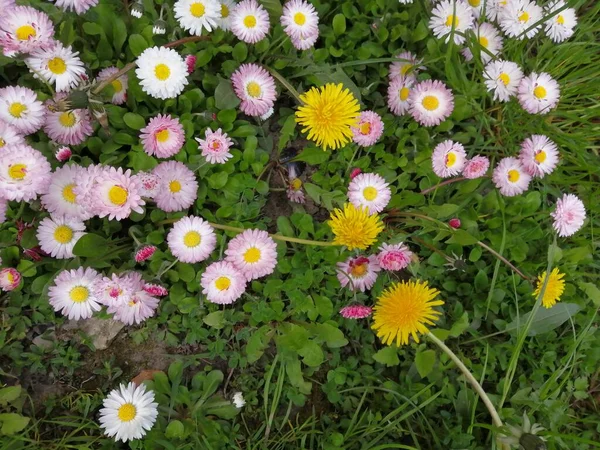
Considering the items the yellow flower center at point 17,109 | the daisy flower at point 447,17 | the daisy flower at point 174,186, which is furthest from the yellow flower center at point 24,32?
the daisy flower at point 447,17

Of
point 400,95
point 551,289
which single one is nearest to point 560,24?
point 400,95

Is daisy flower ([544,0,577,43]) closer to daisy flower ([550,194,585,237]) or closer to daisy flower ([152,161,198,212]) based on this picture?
daisy flower ([550,194,585,237])

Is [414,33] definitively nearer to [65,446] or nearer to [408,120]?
[408,120]

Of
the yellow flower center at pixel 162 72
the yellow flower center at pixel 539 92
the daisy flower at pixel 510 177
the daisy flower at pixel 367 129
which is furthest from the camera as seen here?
the yellow flower center at pixel 539 92

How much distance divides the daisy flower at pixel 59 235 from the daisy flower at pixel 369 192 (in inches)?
44.6

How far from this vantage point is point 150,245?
1985mm

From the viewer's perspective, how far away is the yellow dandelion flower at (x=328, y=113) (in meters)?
1.97

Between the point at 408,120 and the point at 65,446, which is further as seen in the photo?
the point at 408,120

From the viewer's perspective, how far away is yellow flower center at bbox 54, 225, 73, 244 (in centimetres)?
194

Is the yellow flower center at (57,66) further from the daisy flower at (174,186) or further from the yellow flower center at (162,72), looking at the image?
the daisy flower at (174,186)

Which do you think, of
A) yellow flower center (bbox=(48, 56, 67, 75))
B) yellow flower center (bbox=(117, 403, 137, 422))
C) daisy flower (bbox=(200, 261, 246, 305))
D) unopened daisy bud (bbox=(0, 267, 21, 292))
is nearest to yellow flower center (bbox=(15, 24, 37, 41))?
yellow flower center (bbox=(48, 56, 67, 75))

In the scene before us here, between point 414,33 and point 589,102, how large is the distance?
1.14 meters

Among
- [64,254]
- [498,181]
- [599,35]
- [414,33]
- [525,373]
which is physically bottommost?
[525,373]

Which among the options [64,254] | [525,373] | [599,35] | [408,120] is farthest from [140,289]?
[599,35]
